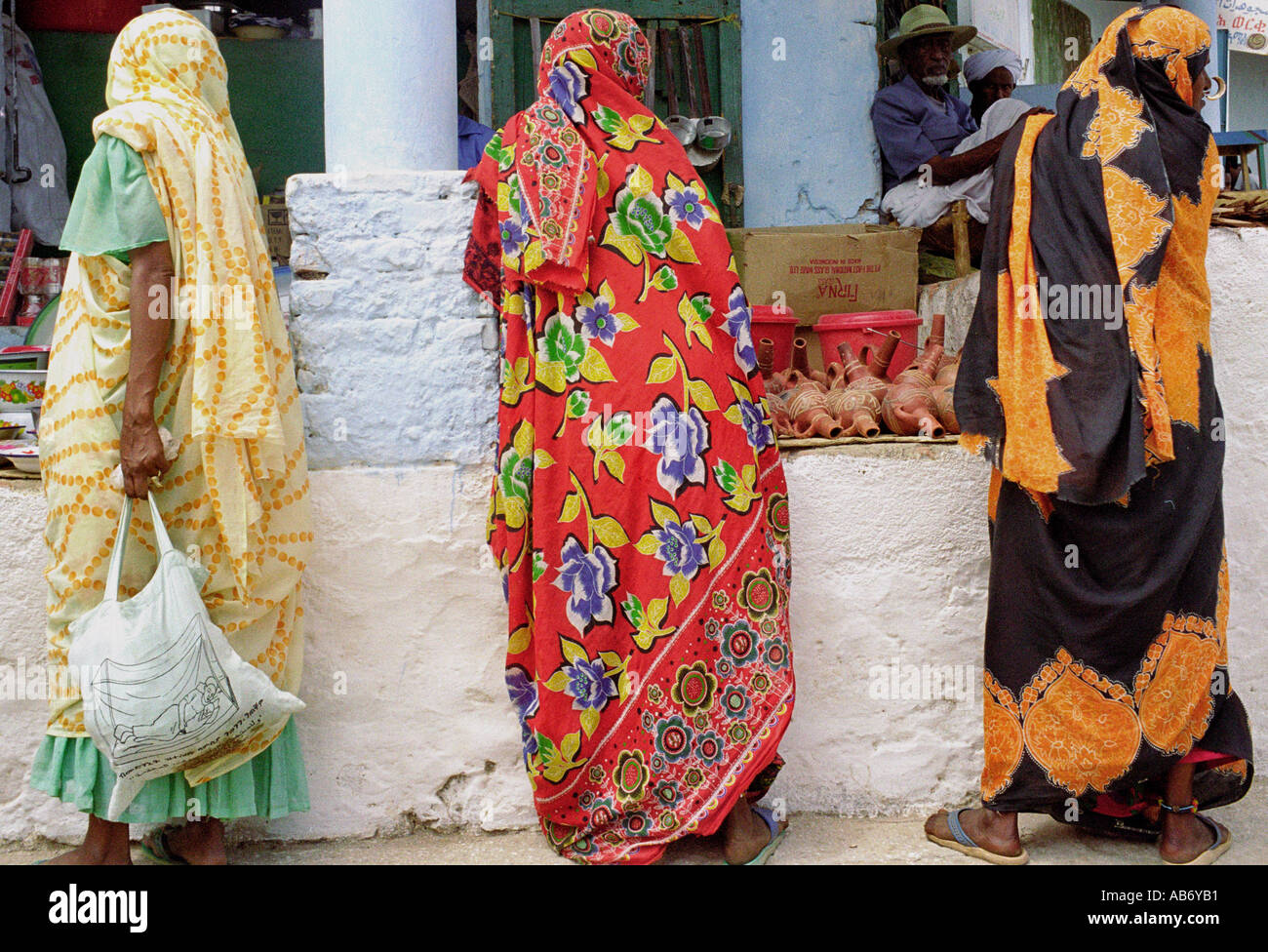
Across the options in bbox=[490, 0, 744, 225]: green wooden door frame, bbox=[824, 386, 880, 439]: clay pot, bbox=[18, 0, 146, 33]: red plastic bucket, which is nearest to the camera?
bbox=[824, 386, 880, 439]: clay pot

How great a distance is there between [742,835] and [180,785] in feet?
4.49

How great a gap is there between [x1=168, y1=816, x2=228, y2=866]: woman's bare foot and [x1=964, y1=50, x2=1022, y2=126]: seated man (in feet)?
16.7

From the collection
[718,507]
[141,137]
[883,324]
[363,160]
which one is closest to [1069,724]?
[718,507]

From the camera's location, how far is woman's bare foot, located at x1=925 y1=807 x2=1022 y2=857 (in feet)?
9.28

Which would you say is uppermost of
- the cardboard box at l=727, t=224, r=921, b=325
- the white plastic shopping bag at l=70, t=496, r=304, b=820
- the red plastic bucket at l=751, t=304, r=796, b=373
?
the cardboard box at l=727, t=224, r=921, b=325

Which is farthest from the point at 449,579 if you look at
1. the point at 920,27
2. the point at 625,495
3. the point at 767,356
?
the point at 920,27

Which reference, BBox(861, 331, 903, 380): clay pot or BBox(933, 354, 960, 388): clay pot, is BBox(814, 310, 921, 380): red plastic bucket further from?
BBox(933, 354, 960, 388): clay pot

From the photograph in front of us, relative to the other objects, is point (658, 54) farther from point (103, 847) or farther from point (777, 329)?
point (103, 847)

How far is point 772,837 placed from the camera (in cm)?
292

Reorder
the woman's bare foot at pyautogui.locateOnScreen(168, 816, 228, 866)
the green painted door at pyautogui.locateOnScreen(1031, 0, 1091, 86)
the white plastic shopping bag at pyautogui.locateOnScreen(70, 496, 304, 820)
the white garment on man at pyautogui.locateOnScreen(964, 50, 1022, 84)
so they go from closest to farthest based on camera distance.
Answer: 1. the white plastic shopping bag at pyautogui.locateOnScreen(70, 496, 304, 820)
2. the woman's bare foot at pyautogui.locateOnScreen(168, 816, 228, 866)
3. the white garment on man at pyautogui.locateOnScreen(964, 50, 1022, 84)
4. the green painted door at pyautogui.locateOnScreen(1031, 0, 1091, 86)

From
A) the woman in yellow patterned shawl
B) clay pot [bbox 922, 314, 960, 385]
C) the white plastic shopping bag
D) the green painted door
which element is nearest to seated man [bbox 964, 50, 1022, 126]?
the green painted door

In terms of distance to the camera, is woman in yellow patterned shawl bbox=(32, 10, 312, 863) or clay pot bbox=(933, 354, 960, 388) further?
clay pot bbox=(933, 354, 960, 388)

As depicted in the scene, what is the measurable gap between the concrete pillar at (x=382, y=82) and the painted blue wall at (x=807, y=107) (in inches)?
95.5

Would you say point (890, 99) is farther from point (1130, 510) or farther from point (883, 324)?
point (1130, 510)
